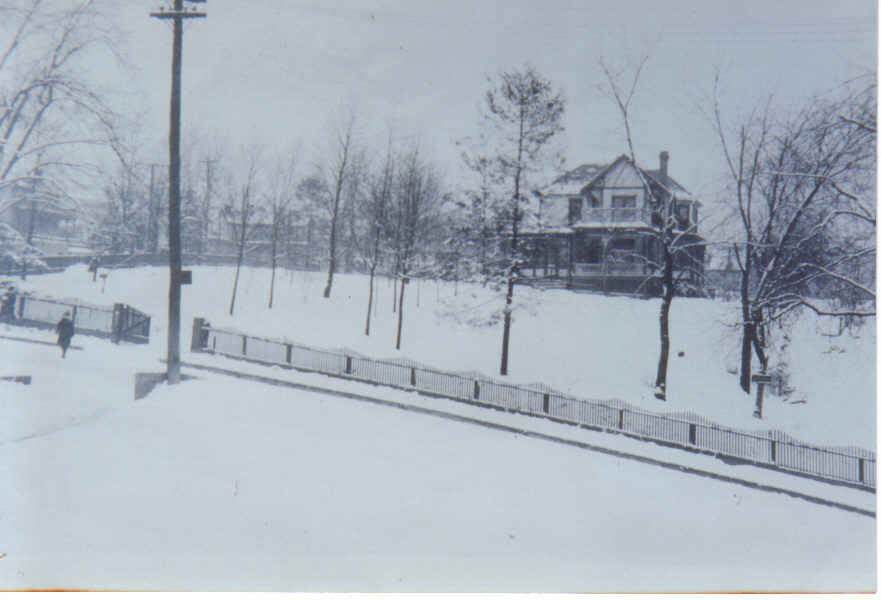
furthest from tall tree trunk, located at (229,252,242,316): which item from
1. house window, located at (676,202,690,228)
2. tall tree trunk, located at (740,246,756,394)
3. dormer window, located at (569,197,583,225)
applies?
tall tree trunk, located at (740,246,756,394)

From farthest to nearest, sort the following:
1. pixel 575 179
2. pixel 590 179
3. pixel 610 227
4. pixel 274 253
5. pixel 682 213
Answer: pixel 610 227 < pixel 590 179 < pixel 274 253 < pixel 575 179 < pixel 682 213

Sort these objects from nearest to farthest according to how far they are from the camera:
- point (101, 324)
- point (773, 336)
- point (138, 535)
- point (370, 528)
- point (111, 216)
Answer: point (138, 535)
point (370, 528)
point (111, 216)
point (773, 336)
point (101, 324)

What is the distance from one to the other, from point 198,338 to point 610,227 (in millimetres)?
12468

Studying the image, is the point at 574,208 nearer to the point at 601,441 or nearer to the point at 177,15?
the point at 601,441

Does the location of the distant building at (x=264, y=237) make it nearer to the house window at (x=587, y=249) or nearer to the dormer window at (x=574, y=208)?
the dormer window at (x=574, y=208)

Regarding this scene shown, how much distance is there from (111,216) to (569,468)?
9378 millimetres

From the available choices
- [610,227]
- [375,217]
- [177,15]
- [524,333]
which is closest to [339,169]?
[375,217]

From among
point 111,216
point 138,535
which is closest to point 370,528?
point 138,535

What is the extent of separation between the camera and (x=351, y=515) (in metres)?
5.02

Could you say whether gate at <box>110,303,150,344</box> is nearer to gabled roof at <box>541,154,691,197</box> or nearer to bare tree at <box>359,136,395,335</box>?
bare tree at <box>359,136,395,335</box>

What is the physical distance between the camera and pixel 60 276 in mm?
12938

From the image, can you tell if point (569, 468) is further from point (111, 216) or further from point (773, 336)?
point (111, 216)

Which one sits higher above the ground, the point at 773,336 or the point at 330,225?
the point at 330,225

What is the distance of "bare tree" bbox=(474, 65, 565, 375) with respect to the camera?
11.0m
